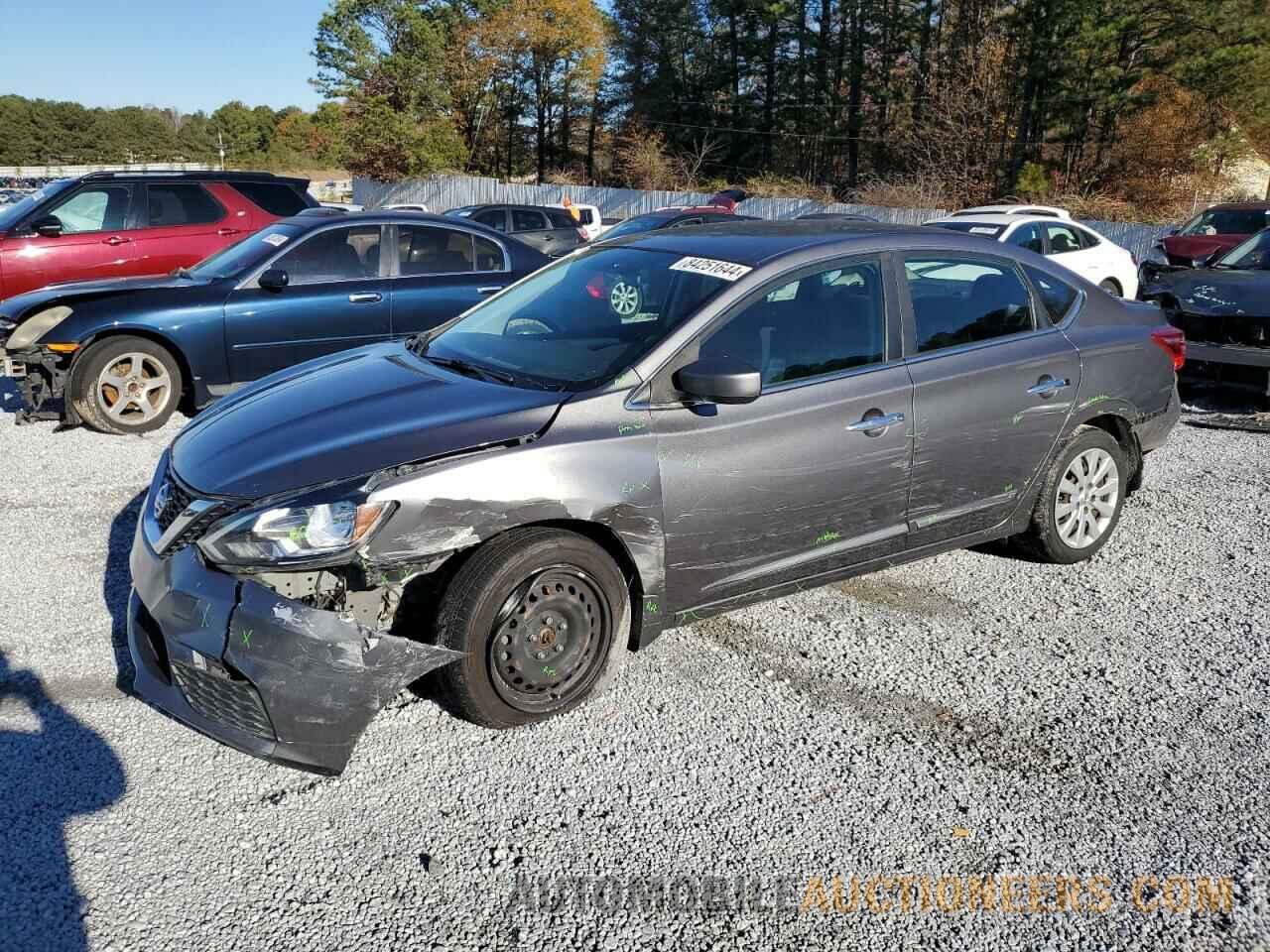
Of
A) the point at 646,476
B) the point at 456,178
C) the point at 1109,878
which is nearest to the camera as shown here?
the point at 1109,878

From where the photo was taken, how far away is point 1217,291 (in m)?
8.34

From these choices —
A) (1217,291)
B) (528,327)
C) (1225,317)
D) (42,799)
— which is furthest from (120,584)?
(1217,291)

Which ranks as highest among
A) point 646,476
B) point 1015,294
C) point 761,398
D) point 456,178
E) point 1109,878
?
point 456,178

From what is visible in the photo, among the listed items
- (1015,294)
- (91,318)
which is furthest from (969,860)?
(91,318)

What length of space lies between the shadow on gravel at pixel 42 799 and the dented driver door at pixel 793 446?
1.99 m

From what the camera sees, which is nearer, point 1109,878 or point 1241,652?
point 1109,878

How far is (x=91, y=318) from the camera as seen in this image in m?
6.98

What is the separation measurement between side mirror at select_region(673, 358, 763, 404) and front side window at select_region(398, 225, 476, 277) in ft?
16.7

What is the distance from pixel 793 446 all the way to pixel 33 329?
5939mm

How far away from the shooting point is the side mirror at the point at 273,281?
720cm

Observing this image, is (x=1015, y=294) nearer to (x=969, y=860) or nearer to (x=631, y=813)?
(x=969, y=860)

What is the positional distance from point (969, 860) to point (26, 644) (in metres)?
3.62

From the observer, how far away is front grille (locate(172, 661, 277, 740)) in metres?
2.90

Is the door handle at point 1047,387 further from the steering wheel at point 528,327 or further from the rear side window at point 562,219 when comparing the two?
the rear side window at point 562,219
